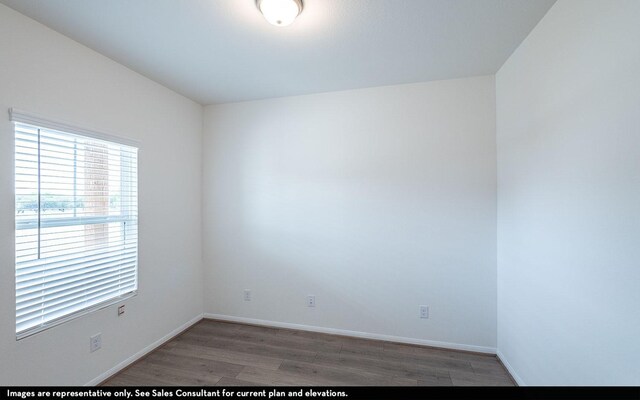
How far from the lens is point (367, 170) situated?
108 inches

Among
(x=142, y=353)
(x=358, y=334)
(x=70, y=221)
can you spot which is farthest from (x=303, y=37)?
(x=142, y=353)

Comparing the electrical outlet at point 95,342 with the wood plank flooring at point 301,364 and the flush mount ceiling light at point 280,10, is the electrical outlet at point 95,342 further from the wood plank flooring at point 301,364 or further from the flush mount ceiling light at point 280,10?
the flush mount ceiling light at point 280,10

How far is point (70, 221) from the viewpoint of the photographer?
1894 millimetres

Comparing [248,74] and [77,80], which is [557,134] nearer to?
[248,74]

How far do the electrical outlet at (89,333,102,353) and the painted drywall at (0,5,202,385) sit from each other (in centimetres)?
3

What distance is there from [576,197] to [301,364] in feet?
7.67

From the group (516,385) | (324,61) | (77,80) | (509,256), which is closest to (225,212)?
(77,80)

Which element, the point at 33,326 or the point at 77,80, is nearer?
the point at 33,326

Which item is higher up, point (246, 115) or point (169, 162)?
point (246, 115)

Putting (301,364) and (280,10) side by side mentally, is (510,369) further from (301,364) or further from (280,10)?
(280,10)

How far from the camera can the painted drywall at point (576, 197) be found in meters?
1.09

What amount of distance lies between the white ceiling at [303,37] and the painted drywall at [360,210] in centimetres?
41

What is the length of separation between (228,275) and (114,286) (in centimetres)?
118

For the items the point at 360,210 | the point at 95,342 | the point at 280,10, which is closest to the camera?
the point at 280,10
